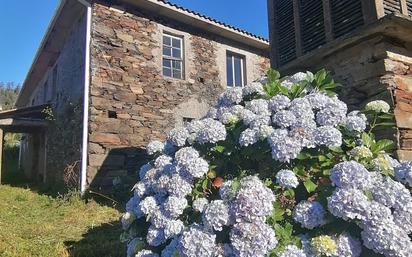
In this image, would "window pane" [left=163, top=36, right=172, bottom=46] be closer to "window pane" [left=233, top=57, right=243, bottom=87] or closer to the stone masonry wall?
"window pane" [left=233, top=57, right=243, bottom=87]

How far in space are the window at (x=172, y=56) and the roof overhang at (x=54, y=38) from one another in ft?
8.23

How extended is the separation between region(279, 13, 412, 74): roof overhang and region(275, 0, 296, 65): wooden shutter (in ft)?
2.99

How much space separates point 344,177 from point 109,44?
786 cm

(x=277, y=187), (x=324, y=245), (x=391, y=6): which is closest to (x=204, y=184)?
(x=277, y=187)

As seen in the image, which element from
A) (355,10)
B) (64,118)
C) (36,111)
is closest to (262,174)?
(355,10)

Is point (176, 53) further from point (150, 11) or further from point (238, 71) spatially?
point (238, 71)

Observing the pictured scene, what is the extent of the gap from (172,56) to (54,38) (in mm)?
4424

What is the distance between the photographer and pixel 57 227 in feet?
18.6

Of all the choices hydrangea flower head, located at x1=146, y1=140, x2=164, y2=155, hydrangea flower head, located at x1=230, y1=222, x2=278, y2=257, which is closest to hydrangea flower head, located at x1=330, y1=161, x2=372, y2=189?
hydrangea flower head, located at x1=230, y1=222, x2=278, y2=257

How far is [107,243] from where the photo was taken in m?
4.53

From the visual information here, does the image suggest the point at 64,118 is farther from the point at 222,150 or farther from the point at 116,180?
the point at 222,150

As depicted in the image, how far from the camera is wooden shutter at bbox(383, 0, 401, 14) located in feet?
15.8

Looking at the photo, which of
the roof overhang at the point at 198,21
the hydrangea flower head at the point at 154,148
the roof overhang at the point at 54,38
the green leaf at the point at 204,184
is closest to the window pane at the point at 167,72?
the roof overhang at the point at 198,21

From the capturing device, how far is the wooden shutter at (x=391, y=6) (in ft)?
15.8
